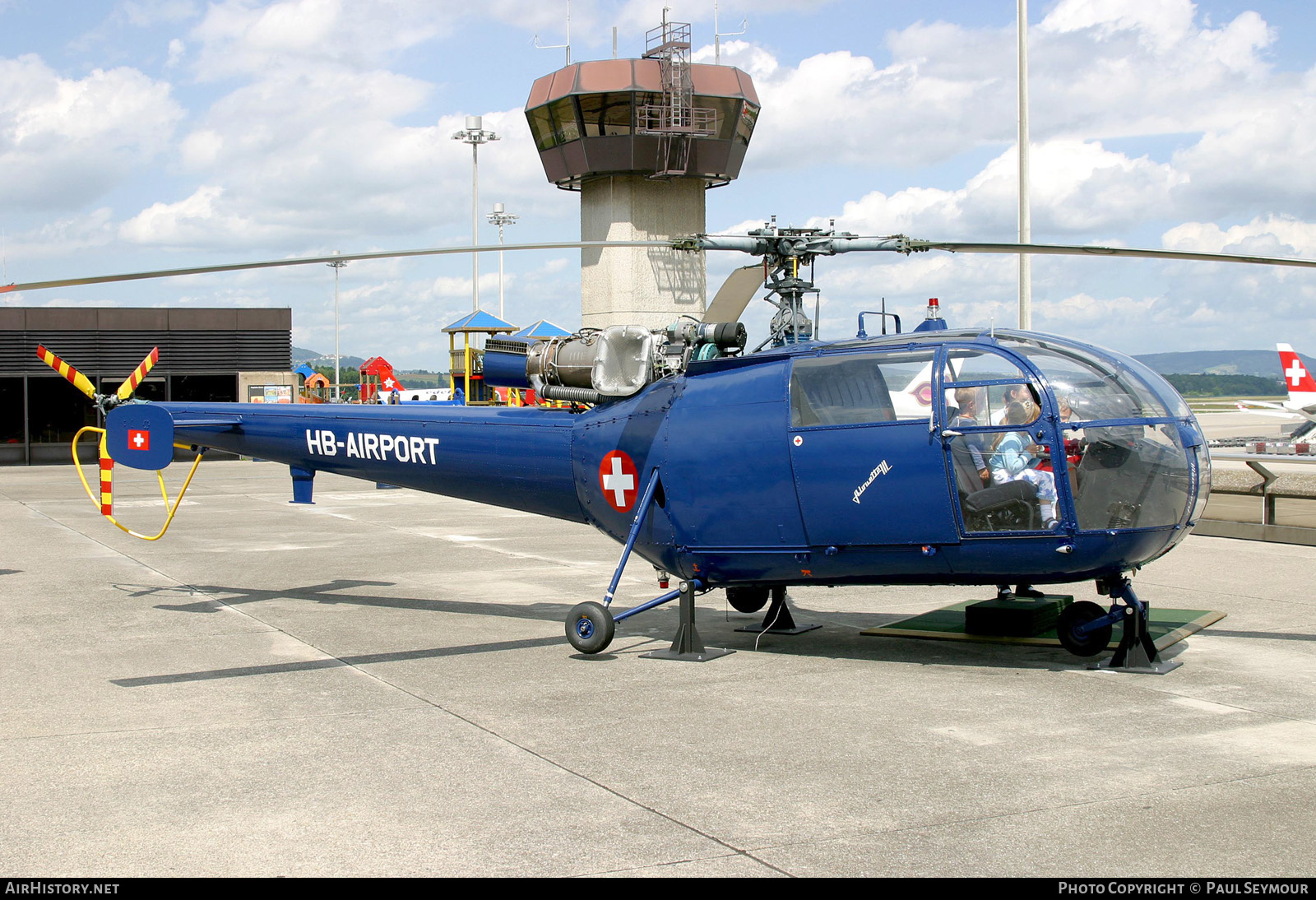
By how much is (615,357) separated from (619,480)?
40.7 inches

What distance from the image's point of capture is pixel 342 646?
31.5 feet

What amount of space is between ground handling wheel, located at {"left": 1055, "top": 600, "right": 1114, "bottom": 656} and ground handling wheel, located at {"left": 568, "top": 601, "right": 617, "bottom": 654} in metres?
3.43

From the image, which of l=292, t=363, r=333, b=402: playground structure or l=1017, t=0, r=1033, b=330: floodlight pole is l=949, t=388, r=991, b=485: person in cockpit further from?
l=292, t=363, r=333, b=402: playground structure

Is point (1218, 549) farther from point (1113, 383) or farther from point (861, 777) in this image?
point (861, 777)

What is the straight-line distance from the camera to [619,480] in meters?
9.59

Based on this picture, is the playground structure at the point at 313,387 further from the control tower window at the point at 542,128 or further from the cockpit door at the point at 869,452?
the cockpit door at the point at 869,452

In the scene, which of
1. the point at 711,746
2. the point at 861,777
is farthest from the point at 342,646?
the point at 861,777

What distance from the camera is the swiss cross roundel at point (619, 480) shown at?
9492mm

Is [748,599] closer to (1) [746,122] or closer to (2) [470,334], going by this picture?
(2) [470,334]

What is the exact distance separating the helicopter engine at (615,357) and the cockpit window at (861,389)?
3.16ft

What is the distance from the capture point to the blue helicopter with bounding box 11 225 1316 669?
768 centimetres

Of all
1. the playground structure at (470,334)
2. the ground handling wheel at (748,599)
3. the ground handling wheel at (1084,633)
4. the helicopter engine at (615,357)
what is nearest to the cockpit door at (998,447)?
the ground handling wheel at (1084,633)

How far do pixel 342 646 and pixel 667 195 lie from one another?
123ft

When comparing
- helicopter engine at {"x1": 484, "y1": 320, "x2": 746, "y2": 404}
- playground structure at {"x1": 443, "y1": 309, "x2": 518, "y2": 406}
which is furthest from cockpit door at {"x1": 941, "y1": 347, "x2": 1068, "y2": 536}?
playground structure at {"x1": 443, "y1": 309, "x2": 518, "y2": 406}
